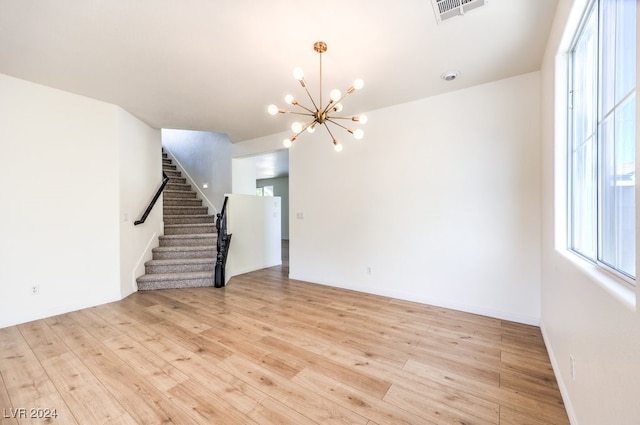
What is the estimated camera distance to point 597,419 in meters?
1.15

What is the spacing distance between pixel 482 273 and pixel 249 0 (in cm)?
362

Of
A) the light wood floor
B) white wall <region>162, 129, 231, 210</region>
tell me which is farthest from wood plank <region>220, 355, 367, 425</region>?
white wall <region>162, 129, 231, 210</region>

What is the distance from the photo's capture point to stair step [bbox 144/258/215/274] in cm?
443

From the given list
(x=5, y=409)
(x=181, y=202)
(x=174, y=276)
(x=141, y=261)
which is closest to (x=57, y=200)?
(x=141, y=261)

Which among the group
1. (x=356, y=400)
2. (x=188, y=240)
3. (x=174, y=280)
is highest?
(x=188, y=240)

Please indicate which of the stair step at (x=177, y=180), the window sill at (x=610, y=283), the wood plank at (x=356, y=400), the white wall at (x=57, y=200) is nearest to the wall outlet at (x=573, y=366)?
the window sill at (x=610, y=283)

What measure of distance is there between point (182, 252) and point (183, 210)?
189 centimetres

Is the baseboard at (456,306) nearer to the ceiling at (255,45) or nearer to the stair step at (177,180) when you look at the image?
the ceiling at (255,45)

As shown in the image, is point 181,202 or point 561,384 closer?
point 561,384

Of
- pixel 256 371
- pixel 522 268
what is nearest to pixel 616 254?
pixel 522 268

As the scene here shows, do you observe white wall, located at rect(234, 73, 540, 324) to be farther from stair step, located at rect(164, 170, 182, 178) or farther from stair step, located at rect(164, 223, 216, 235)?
stair step, located at rect(164, 170, 182, 178)

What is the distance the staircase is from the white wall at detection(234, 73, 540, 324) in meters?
2.01

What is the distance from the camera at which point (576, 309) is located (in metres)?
1.50

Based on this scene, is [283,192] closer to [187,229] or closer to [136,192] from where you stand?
[187,229]
